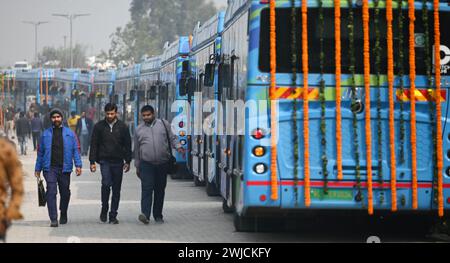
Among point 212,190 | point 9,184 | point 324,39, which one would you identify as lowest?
point 212,190

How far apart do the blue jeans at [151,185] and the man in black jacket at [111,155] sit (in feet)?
0.94

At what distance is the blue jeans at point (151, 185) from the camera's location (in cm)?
1794

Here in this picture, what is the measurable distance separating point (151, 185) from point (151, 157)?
390mm

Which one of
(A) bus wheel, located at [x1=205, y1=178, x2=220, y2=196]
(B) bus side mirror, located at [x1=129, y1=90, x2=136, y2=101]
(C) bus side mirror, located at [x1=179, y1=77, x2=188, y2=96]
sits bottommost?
(A) bus wheel, located at [x1=205, y1=178, x2=220, y2=196]

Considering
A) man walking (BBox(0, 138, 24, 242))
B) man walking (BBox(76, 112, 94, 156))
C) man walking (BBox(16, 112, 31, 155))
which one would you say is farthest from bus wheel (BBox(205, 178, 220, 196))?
man walking (BBox(16, 112, 31, 155))

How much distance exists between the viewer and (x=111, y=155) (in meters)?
18.1

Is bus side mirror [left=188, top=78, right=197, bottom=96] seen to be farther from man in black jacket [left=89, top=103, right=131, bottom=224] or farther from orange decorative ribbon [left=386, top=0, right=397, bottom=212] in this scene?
orange decorative ribbon [left=386, top=0, right=397, bottom=212]

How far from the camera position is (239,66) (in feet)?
51.2

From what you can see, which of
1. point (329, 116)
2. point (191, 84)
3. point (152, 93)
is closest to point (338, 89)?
point (329, 116)

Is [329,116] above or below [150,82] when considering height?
below

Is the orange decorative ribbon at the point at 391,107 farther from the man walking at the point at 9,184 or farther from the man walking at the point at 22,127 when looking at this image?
the man walking at the point at 22,127

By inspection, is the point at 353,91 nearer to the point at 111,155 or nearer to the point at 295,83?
the point at 295,83

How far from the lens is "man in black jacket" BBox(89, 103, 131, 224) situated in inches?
712

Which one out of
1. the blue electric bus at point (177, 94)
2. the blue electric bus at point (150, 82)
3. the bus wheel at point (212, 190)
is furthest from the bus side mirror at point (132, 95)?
the bus wheel at point (212, 190)
